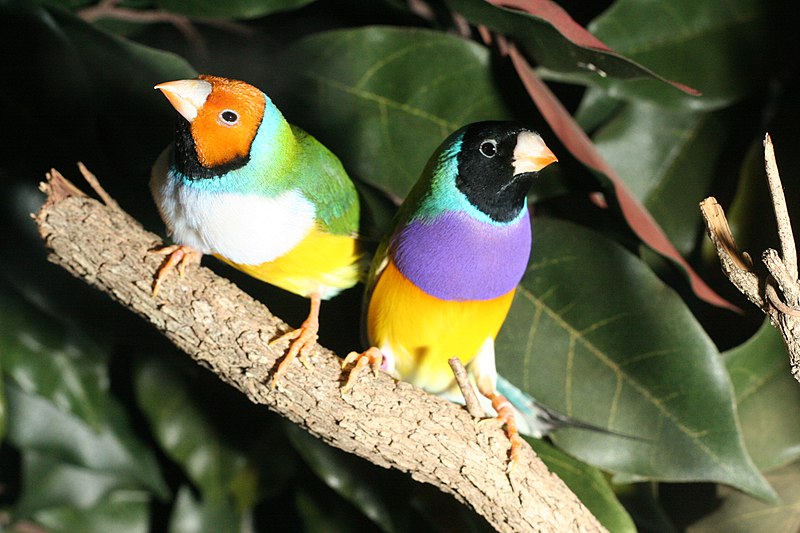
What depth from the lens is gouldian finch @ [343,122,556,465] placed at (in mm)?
730

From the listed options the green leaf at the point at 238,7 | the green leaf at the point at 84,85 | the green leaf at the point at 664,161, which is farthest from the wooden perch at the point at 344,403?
the green leaf at the point at 664,161

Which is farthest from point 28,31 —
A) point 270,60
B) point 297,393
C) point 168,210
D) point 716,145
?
point 716,145

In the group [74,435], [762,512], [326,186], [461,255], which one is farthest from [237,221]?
[762,512]

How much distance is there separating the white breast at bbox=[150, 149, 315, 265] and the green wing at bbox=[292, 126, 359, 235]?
0.05 ft

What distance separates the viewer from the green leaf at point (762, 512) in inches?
42.8

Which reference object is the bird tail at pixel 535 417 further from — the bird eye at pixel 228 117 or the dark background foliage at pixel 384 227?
the bird eye at pixel 228 117

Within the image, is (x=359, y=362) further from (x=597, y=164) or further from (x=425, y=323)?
(x=597, y=164)

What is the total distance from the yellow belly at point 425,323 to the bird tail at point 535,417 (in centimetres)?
12

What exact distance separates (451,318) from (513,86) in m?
0.34

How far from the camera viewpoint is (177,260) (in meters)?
0.82

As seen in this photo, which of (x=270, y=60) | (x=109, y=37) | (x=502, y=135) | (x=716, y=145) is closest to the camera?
(x=502, y=135)

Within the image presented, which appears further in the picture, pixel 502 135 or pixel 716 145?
pixel 716 145

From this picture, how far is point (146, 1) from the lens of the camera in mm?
1119

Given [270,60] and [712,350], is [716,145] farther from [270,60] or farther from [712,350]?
[270,60]
